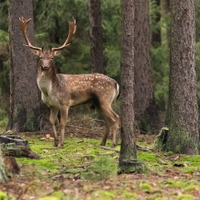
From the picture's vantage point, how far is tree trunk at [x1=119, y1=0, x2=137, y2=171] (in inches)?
328

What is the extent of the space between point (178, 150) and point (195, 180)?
8.73 feet

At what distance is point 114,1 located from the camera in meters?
18.4

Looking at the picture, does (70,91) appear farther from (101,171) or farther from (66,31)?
(66,31)

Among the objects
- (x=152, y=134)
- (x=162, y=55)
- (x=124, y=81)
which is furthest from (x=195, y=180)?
(x=162, y=55)

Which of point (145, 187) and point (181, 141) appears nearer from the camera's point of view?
point (145, 187)

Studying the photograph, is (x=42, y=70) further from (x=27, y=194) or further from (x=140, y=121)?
(x=27, y=194)

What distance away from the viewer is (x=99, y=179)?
777 centimetres

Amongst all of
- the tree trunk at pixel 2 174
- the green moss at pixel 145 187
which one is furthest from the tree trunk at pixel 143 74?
the tree trunk at pixel 2 174

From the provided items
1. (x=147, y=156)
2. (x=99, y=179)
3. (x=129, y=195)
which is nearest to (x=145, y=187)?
(x=129, y=195)

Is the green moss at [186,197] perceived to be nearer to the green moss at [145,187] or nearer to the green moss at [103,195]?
the green moss at [145,187]

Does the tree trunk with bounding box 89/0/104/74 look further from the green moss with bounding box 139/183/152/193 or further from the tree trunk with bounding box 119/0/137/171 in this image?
the green moss with bounding box 139/183/152/193

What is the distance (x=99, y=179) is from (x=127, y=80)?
67.4 inches

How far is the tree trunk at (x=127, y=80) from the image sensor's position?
27.4 feet

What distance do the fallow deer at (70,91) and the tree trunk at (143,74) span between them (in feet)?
8.59
